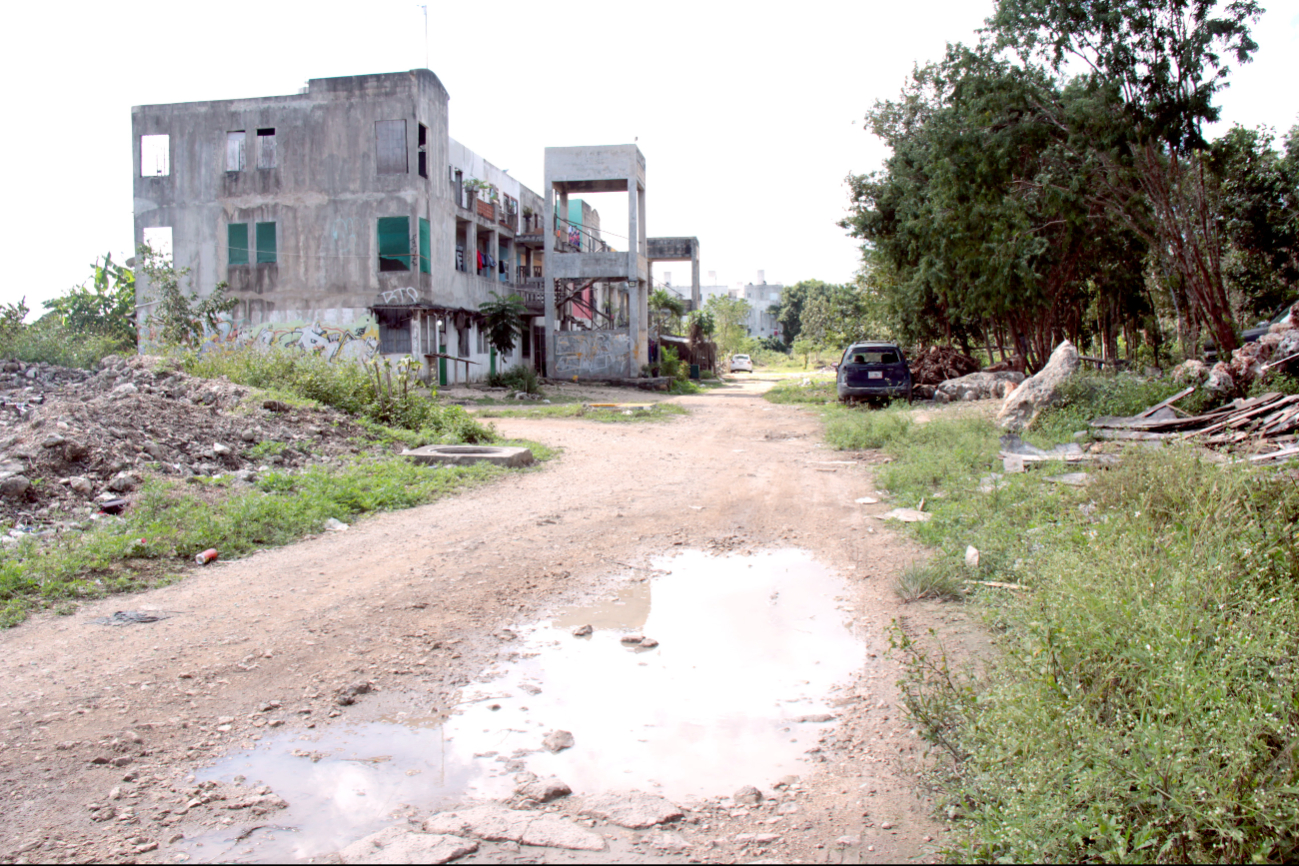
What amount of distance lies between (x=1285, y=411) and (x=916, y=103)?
18231 millimetres

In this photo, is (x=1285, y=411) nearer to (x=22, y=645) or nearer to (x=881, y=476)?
(x=881, y=476)

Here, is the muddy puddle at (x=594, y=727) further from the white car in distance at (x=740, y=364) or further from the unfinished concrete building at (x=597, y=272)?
the white car in distance at (x=740, y=364)

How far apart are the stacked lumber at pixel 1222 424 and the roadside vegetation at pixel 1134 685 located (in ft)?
11.1

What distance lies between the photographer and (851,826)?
2.93 m

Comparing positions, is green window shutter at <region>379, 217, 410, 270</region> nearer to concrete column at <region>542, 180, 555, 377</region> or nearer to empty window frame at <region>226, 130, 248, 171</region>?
empty window frame at <region>226, 130, 248, 171</region>

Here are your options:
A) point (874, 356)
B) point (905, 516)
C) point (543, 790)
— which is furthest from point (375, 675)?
point (874, 356)

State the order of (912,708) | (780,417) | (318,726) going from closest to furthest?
(912,708), (318,726), (780,417)

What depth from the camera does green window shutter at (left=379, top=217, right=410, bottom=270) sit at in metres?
27.8

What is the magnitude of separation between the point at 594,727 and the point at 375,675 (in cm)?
128

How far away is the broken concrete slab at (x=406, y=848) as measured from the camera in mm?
2705

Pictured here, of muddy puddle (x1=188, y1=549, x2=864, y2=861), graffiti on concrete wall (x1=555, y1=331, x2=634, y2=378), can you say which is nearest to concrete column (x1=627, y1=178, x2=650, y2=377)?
graffiti on concrete wall (x1=555, y1=331, x2=634, y2=378)

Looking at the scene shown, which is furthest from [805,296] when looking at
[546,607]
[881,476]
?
[546,607]

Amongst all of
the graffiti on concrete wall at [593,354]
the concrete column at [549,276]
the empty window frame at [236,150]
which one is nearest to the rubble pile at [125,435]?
the empty window frame at [236,150]

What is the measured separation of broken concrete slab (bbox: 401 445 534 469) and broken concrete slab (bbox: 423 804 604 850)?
8.35 metres
